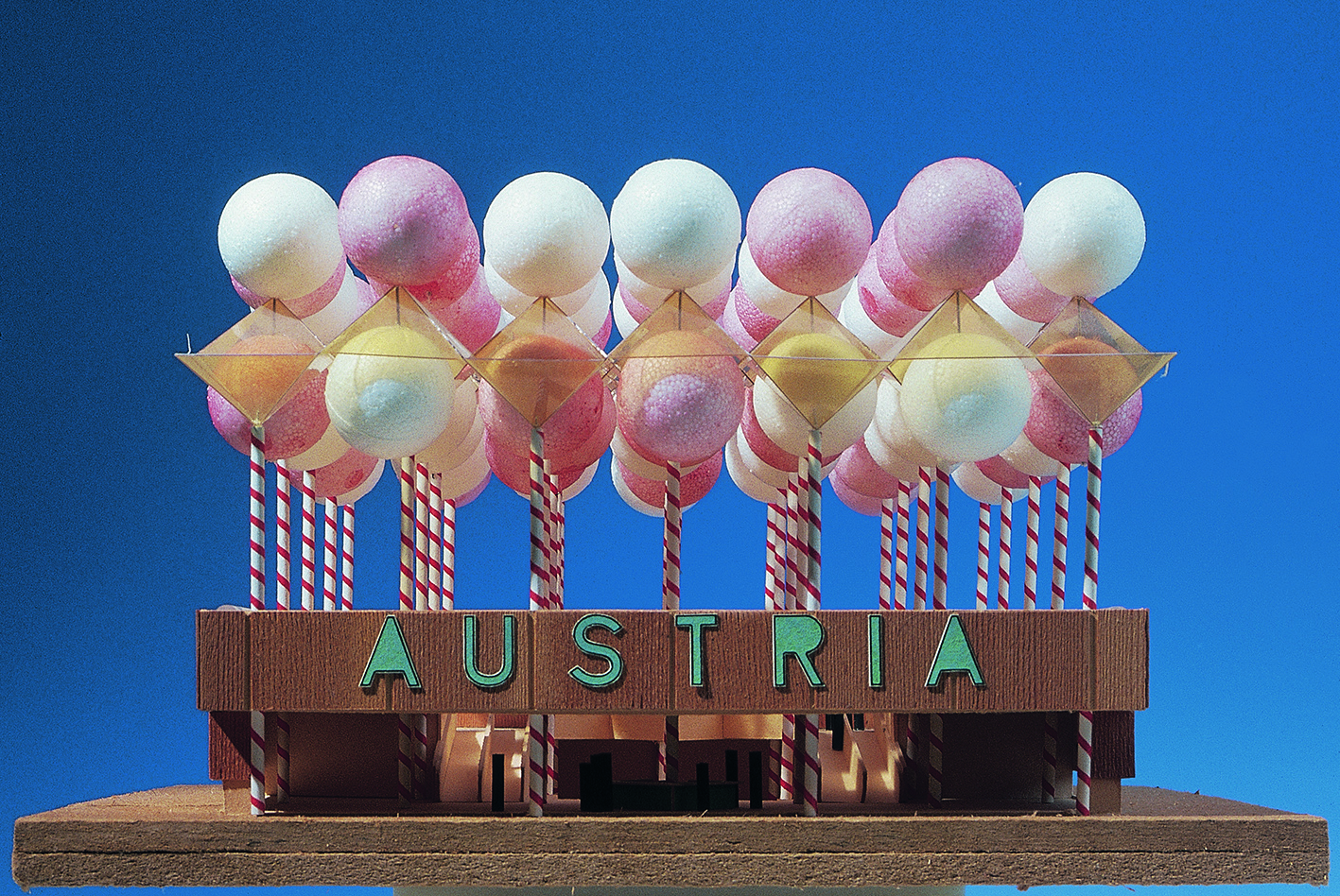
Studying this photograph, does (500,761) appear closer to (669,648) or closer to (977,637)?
(669,648)

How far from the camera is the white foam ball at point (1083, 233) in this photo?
5535mm

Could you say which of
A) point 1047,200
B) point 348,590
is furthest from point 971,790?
point 348,590

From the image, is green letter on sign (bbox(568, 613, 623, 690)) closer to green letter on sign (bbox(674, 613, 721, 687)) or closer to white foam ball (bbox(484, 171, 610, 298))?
green letter on sign (bbox(674, 613, 721, 687))

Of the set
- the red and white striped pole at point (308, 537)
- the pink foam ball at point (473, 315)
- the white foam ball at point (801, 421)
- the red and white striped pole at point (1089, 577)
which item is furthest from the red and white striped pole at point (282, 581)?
the red and white striped pole at point (1089, 577)

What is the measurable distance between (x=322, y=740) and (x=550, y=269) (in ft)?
6.33

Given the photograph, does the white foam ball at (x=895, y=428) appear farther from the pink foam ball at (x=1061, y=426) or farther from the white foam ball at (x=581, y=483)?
the white foam ball at (x=581, y=483)

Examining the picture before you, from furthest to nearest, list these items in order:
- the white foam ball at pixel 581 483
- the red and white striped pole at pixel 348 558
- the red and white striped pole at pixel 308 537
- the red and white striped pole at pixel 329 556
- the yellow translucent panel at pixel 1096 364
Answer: the white foam ball at pixel 581 483 → the red and white striped pole at pixel 329 556 → the red and white striped pole at pixel 348 558 → the red and white striped pole at pixel 308 537 → the yellow translucent panel at pixel 1096 364

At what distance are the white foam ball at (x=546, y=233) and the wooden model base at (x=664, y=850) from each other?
6.30 feet

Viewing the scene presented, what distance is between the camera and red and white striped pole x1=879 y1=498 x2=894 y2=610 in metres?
7.20

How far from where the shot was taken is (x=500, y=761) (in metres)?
5.47

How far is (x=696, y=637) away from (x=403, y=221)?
1.78 m

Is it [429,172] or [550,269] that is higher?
[429,172]

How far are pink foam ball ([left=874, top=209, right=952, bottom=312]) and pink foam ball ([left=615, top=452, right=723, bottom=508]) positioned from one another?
1.23 metres

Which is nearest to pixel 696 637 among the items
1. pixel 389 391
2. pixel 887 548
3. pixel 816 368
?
pixel 816 368
